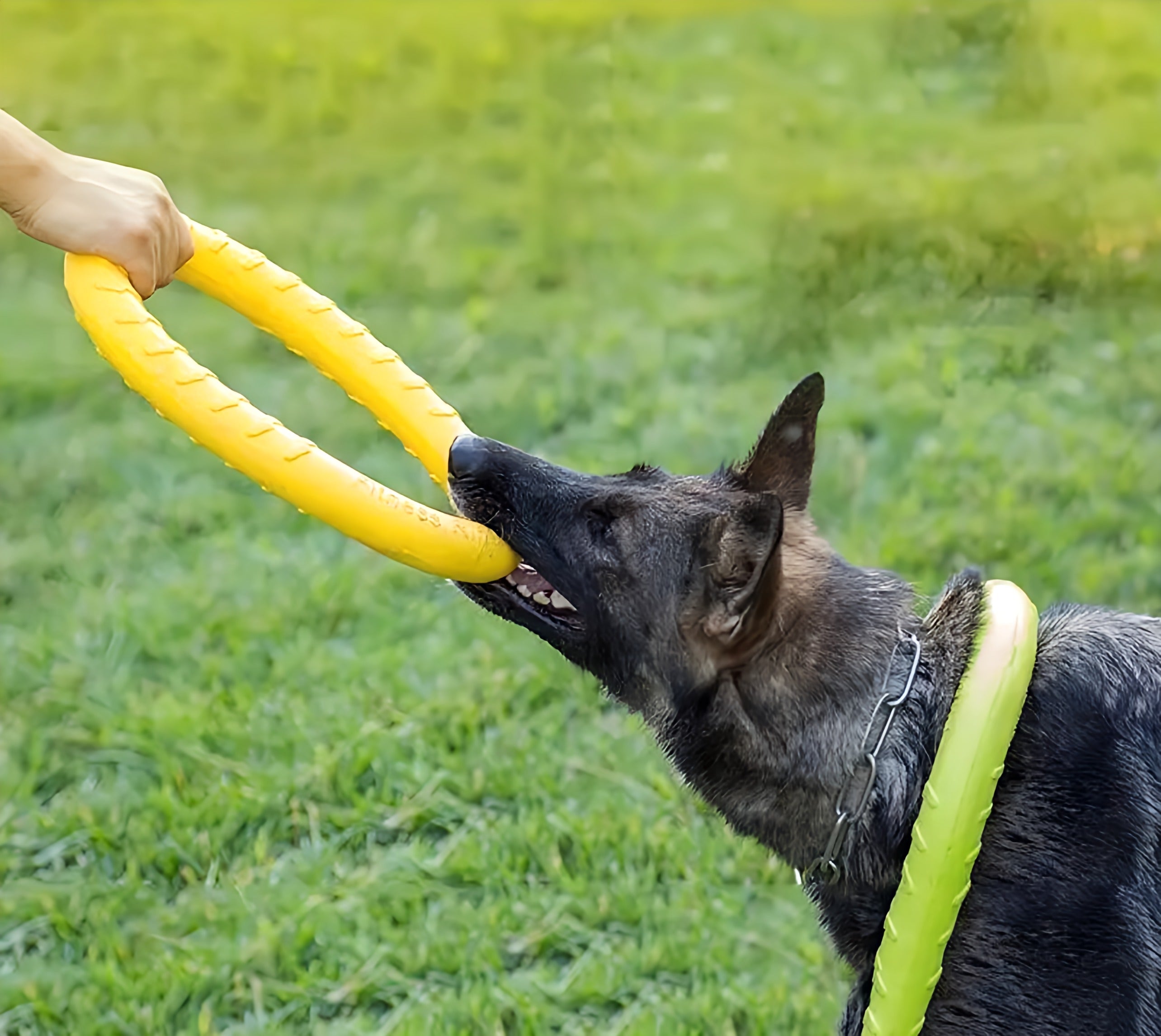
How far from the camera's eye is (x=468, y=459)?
3.69 meters

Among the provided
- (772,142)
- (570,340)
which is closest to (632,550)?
(570,340)

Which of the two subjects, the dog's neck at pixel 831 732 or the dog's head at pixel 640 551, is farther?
the dog's head at pixel 640 551

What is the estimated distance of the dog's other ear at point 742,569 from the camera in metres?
3.20

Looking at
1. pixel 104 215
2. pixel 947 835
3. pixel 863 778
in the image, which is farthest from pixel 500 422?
pixel 947 835

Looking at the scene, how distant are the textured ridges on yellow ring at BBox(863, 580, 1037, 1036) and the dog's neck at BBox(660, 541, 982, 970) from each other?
0.25 meters

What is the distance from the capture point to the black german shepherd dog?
3137 mm

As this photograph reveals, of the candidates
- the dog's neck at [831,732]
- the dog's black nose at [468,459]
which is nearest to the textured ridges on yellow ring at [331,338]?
the dog's black nose at [468,459]

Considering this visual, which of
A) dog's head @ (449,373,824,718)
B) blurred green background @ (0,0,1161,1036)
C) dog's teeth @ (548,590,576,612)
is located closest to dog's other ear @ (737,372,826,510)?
dog's head @ (449,373,824,718)

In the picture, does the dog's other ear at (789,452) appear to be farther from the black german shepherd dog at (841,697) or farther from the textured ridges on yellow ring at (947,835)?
the textured ridges on yellow ring at (947,835)

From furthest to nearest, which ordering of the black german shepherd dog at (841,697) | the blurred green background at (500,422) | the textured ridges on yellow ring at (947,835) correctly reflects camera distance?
1. the blurred green background at (500,422)
2. the black german shepherd dog at (841,697)
3. the textured ridges on yellow ring at (947,835)

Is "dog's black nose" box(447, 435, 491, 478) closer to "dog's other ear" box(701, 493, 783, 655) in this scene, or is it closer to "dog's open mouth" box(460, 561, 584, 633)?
"dog's open mouth" box(460, 561, 584, 633)

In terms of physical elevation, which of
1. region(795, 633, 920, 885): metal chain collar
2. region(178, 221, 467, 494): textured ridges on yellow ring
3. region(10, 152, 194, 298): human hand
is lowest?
region(795, 633, 920, 885): metal chain collar

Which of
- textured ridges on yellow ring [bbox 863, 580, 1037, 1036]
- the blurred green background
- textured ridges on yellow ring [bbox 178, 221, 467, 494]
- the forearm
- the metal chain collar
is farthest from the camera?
the blurred green background

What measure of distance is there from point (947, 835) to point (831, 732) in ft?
1.51
